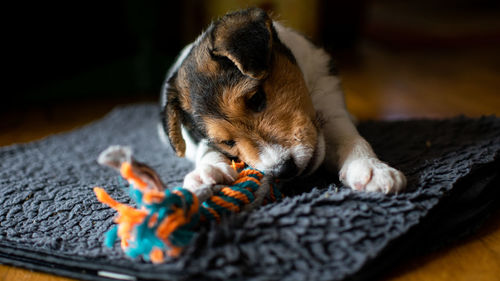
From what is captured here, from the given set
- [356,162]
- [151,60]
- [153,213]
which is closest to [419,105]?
[356,162]

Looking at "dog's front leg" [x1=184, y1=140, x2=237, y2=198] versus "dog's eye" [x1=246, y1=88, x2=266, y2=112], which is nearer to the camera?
"dog's front leg" [x1=184, y1=140, x2=237, y2=198]

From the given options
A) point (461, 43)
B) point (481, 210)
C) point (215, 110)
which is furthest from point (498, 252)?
point (461, 43)

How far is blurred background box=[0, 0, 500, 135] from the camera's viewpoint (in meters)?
3.66

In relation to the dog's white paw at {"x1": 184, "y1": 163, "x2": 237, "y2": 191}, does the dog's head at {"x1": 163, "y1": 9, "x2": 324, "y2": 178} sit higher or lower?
higher

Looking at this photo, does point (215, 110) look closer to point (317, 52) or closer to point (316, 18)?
point (317, 52)

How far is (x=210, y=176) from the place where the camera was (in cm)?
158

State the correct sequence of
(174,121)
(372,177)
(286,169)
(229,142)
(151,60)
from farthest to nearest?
(151,60)
(174,121)
(229,142)
(286,169)
(372,177)

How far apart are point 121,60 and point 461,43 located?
16.3 ft

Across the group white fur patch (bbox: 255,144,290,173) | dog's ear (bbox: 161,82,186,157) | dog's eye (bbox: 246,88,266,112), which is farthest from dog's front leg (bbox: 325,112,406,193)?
dog's ear (bbox: 161,82,186,157)

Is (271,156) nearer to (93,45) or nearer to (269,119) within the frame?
(269,119)

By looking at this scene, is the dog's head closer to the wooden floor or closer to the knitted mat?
the knitted mat

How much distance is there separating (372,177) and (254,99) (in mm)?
560

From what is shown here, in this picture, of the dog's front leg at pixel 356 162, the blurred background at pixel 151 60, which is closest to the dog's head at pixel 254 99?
the dog's front leg at pixel 356 162

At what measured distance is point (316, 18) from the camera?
218 inches
